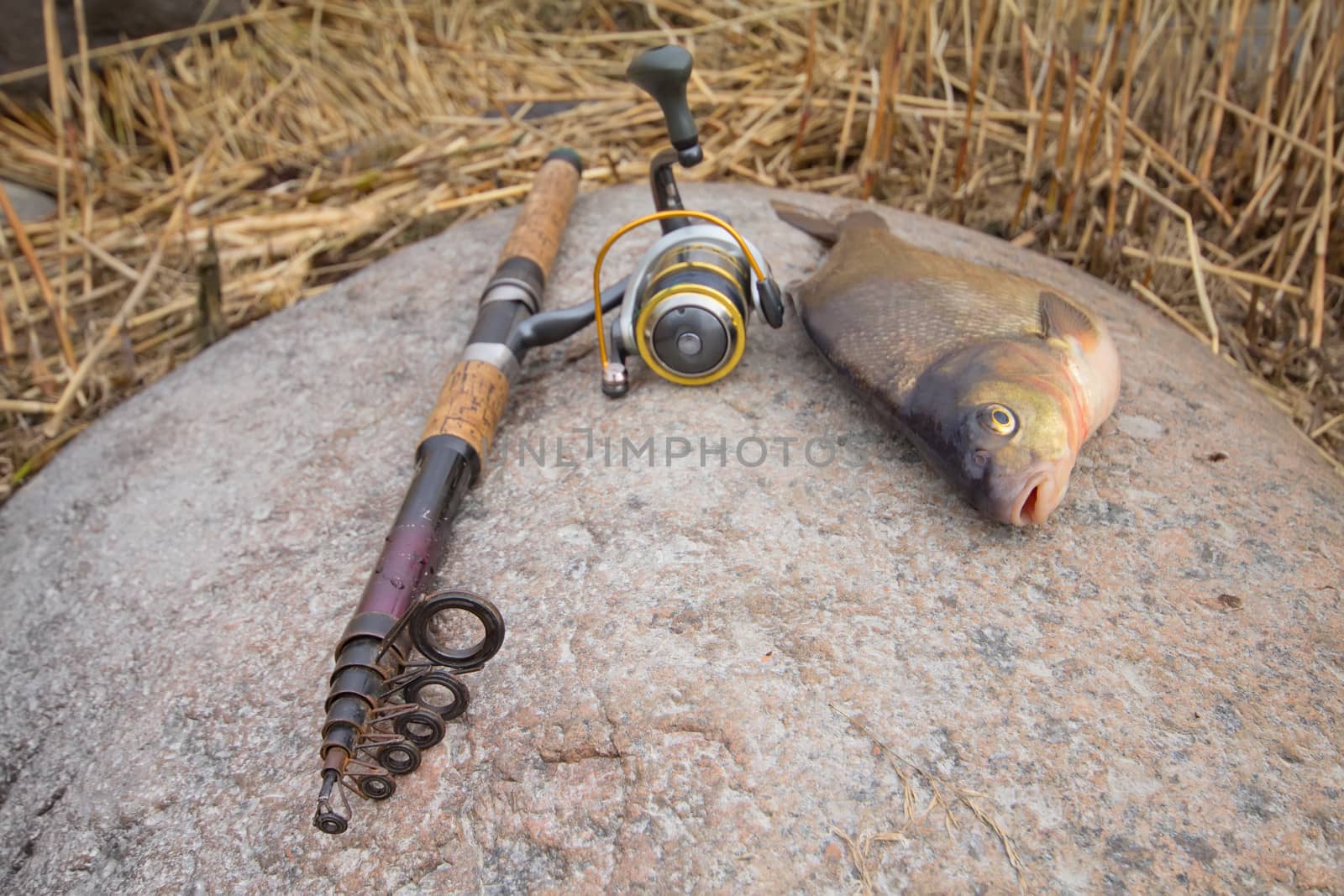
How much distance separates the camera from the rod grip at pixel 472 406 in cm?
219

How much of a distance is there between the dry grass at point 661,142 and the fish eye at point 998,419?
157cm

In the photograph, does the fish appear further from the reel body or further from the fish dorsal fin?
the reel body

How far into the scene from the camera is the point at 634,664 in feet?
5.88

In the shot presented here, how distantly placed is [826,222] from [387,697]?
2.01m

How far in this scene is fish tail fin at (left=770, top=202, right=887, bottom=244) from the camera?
289 cm

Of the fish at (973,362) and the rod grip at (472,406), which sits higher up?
the fish at (973,362)

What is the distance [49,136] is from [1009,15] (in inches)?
165

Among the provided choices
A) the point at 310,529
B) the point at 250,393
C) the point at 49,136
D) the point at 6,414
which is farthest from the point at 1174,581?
the point at 49,136

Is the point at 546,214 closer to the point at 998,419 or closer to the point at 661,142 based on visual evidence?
the point at 661,142

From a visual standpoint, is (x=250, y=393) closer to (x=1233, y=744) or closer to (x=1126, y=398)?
(x=1126, y=398)

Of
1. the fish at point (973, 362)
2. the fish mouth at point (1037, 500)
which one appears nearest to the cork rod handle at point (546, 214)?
the fish at point (973, 362)

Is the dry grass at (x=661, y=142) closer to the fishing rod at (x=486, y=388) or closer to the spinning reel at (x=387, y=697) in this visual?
the fishing rod at (x=486, y=388)

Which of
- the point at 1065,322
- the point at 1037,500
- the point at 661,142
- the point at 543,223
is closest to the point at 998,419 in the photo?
the point at 1037,500

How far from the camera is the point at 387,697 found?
Result: 5.42 feet
